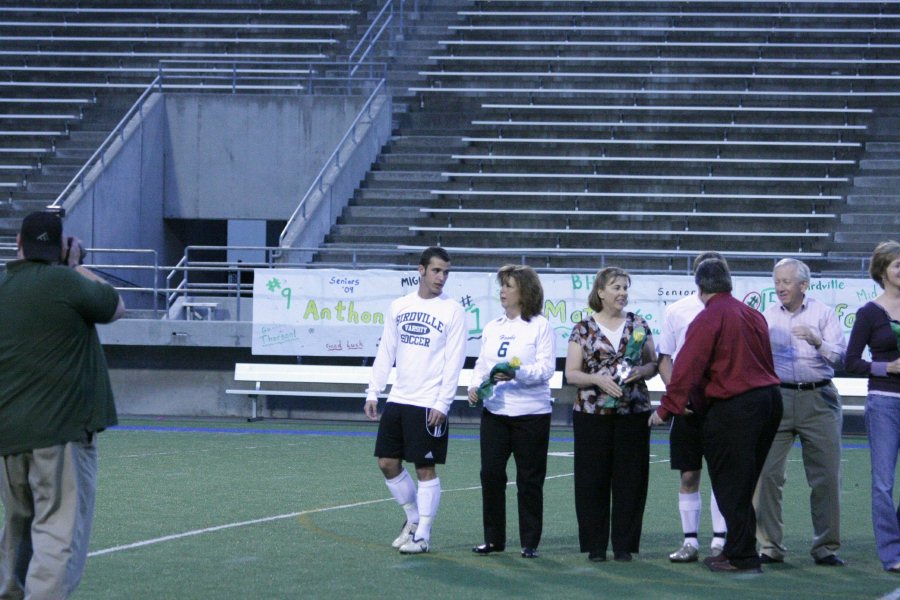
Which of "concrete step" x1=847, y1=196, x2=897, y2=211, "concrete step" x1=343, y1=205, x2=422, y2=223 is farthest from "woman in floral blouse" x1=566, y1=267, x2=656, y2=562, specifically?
"concrete step" x1=847, y1=196, x2=897, y2=211

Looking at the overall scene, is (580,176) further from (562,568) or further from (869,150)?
(562,568)

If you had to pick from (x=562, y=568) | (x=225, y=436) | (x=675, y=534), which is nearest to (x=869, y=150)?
(x=225, y=436)

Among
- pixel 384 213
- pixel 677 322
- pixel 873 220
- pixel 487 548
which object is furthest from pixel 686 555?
pixel 384 213

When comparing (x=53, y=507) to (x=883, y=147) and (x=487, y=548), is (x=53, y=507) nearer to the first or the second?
(x=487, y=548)

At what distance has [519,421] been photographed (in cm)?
858

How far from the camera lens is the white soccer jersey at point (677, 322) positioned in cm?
862

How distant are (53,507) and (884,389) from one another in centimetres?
475

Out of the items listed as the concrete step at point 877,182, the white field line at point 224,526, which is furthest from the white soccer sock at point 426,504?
the concrete step at point 877,182

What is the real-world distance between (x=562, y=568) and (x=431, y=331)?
5.37 feet

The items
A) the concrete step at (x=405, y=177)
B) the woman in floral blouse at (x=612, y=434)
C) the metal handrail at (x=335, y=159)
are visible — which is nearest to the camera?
the woman in floral blouse at (x=612, y=434)

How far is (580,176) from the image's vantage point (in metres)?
24.9

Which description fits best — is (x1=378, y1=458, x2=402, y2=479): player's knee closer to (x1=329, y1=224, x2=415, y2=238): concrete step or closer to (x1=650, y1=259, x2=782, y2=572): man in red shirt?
(x1=650, y1=259, x2=782, y2=572): man in red shirt

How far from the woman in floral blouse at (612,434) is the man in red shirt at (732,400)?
1.46ft

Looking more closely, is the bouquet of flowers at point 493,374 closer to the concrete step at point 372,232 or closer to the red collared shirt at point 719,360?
the red collared shirt at point 719,360
